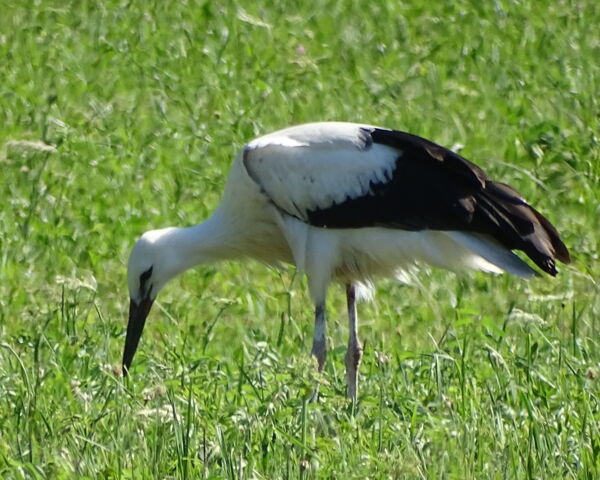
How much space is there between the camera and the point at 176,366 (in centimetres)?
710

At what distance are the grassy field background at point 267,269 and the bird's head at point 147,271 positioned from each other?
0.20m

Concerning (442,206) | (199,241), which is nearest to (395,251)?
(442,206)

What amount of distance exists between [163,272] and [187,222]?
187cm

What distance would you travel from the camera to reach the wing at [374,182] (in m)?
7.28

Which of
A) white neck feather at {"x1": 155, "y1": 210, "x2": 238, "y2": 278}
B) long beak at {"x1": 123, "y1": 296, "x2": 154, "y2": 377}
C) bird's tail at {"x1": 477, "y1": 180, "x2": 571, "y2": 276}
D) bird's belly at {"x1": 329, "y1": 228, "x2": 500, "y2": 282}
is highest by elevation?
bird's tail at {"x1": 477, "y1": 180, "x2": 571, "y2": 276}

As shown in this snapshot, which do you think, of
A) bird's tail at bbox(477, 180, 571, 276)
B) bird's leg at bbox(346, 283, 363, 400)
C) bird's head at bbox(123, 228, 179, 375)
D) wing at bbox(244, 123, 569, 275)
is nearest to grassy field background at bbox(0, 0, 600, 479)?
bird's leg at bbox(346, 283, 363, 400)

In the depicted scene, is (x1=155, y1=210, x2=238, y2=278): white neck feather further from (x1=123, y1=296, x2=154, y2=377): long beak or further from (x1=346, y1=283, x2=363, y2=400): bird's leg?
(x1=346, y1=283, x2=363, y2=400): bird's leg

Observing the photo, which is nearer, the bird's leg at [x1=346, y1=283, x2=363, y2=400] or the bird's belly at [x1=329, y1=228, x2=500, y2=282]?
the bird's leg at [x1=346, y1=283, x2=363, y2=400]

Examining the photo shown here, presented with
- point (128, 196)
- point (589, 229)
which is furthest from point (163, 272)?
point (589, 229)

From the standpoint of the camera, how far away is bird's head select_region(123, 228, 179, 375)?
7734 mm

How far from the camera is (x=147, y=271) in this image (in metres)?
7.77

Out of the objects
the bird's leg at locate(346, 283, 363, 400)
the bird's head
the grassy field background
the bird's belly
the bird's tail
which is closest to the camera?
the grassy field background

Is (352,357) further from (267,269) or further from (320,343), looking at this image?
(267,269)

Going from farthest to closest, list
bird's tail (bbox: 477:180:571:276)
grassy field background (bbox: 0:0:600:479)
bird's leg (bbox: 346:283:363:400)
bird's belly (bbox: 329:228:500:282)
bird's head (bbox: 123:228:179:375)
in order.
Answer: bird's head (bbox: 123:228:179:375), bird's belly (bbox: 329:228:500:282), bird's leg (bbox: 346:283:363:400), bird's tail (bbox: 477:180:571:276), grassy field background (bbox: 0:0:600:479)
